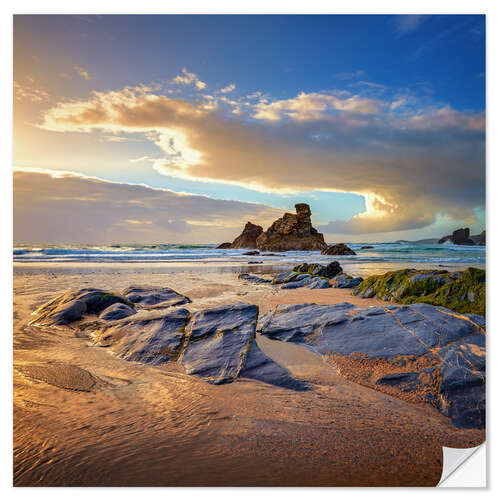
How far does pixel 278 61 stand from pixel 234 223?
13.5 m

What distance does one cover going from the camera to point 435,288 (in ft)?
19.6

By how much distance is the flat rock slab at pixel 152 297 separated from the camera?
6.59m

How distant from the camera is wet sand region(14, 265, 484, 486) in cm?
206

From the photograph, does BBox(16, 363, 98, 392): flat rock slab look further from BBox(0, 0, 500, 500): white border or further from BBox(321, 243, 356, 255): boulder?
BBox(321, 243, 356, 255): boulder

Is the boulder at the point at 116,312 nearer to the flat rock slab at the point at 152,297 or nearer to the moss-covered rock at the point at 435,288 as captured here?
the flat rock slab at the point at 152,297

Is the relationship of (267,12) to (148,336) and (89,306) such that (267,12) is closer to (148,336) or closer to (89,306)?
(148,336)

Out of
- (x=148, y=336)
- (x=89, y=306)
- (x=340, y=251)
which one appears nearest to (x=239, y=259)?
(x=340, y=251)

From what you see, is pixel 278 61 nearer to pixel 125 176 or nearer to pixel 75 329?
pixel 125 176

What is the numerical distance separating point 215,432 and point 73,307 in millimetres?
4364

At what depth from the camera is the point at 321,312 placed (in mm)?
4465

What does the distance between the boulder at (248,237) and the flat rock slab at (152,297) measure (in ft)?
157

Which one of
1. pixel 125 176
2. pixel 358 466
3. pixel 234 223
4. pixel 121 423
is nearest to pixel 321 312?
pixel 358 466

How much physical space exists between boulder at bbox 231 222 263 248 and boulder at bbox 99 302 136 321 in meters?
49.6

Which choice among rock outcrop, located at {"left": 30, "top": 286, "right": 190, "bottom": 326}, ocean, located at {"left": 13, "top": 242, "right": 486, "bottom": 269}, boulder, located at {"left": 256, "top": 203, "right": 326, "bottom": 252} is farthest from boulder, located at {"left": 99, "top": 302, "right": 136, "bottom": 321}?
boulder, located at {"left": 256, "top": 203, "right": 326, "bottom": 252}
